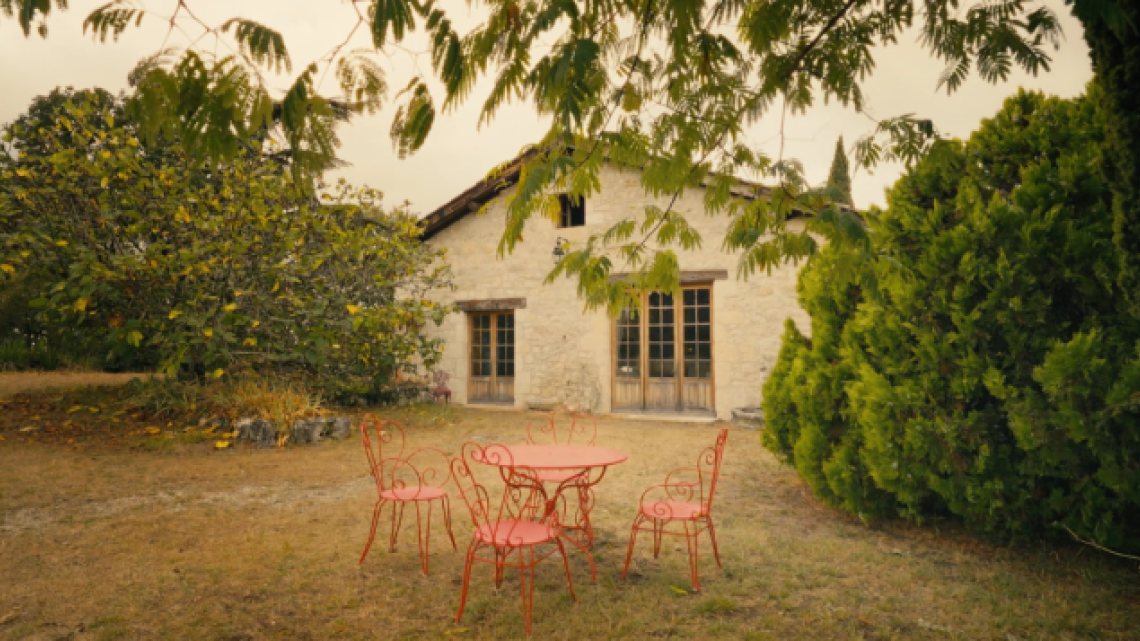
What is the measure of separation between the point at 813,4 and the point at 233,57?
2.25 meters

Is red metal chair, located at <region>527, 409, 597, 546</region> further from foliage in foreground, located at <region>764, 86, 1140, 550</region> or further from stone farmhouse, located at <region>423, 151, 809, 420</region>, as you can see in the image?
foliage in foreground, located at <region>764, 86, 1140, 550</region>

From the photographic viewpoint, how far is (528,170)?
2.46 m

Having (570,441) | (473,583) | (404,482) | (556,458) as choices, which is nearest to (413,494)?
(473,583)

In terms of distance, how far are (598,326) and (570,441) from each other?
5.18 metres

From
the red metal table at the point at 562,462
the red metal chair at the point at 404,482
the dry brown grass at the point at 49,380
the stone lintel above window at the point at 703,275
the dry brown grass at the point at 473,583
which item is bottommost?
the dry brown grass at the point at 473,583

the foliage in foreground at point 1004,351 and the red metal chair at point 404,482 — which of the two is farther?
the red metal chair at point 404,482

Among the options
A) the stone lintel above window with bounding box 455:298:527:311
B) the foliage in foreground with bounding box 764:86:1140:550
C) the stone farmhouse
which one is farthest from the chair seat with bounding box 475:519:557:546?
the stone lintel above window with bounding box 455:298:527:311

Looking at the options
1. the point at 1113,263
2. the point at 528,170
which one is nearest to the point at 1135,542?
the point at 1113,263

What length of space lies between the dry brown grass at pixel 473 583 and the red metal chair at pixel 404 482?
0.15 m

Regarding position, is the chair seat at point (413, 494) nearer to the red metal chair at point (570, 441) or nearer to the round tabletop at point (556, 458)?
the round tabletop at point (556, 458)

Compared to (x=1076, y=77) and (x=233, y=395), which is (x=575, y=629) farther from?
(x=233, y=395)

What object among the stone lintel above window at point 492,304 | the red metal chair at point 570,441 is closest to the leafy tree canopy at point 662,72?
the red metal chair at point 570,441

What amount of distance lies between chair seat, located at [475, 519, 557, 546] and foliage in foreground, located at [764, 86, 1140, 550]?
190cm

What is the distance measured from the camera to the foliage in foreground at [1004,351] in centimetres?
327
